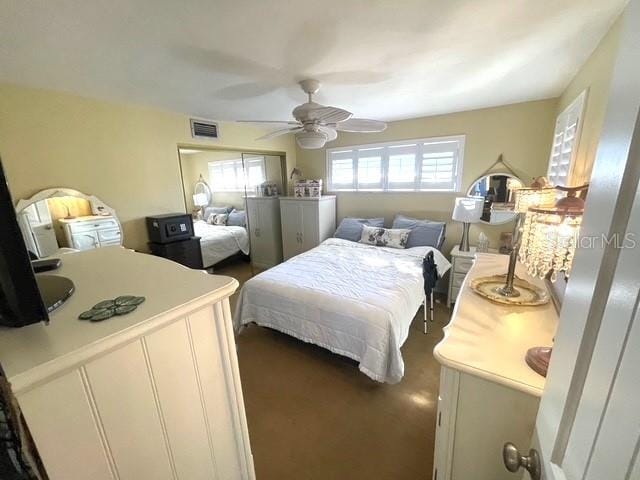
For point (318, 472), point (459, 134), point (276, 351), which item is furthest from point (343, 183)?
point (318, 472)

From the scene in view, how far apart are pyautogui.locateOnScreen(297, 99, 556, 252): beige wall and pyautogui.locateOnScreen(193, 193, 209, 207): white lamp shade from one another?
9.96ft

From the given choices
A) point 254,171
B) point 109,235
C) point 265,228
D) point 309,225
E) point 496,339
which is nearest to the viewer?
point 496,339

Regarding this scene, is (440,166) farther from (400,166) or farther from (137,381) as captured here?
(137,381)

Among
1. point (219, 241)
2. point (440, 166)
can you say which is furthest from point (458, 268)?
point (219, 241)

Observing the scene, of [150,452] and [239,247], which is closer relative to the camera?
[150,452]

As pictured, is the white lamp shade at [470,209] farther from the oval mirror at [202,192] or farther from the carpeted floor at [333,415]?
the oval mirror at [202,192]

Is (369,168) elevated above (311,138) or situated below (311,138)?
below

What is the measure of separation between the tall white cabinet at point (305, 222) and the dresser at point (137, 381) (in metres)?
3.00

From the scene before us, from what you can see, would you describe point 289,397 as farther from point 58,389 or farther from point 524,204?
point 524,204

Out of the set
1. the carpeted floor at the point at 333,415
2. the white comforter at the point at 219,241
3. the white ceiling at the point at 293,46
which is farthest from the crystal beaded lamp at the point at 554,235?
the white comforter at the point at 219,241

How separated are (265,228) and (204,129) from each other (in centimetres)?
175

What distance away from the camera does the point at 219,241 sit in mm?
4129

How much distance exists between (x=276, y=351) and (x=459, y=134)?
3.19 metres

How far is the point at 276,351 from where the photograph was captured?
2.35 meters
